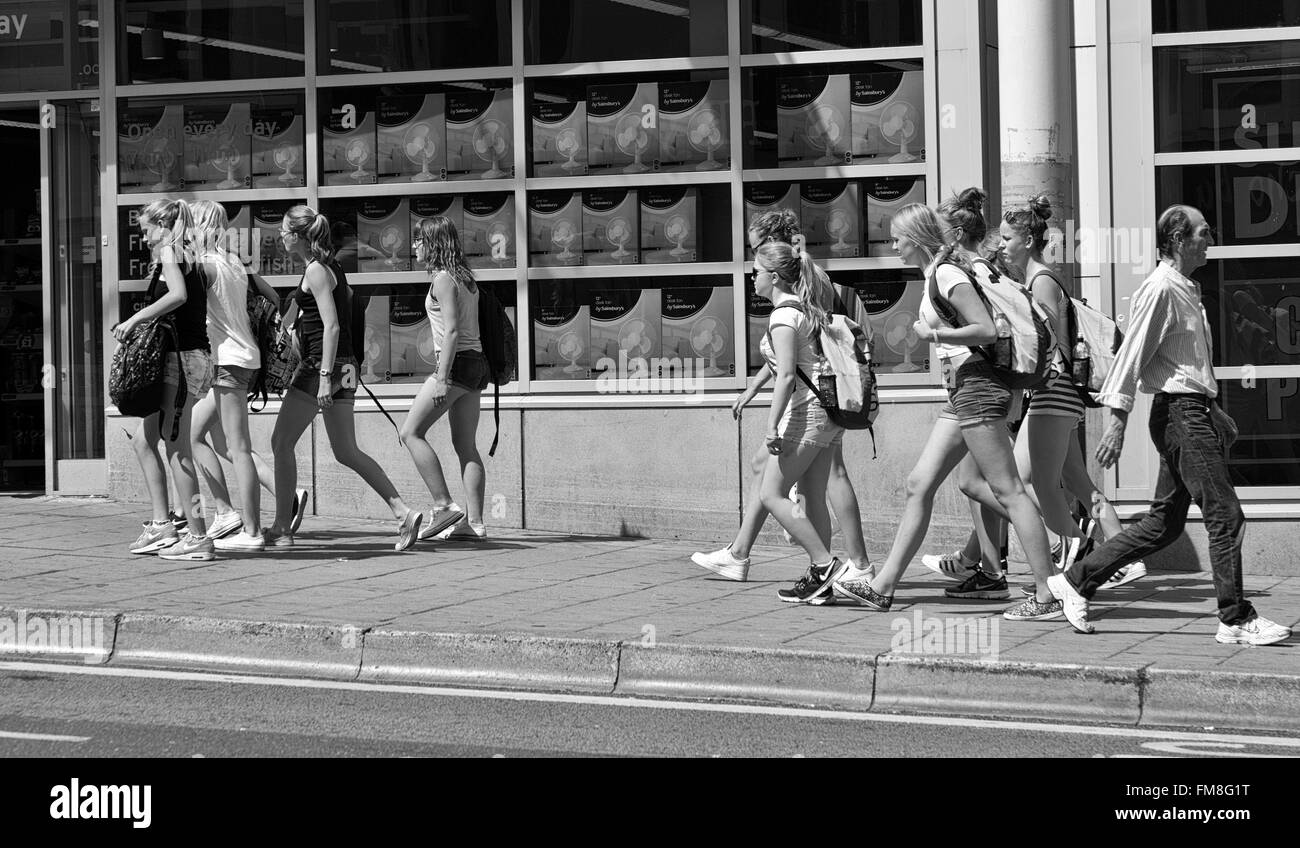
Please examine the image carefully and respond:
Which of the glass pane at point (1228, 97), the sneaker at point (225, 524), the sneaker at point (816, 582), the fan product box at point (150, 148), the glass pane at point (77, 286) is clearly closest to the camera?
the sneaker at point (816, 582)

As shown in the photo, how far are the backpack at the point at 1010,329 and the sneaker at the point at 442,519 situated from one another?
151 inches

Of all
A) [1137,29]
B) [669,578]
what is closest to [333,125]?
[669,578]

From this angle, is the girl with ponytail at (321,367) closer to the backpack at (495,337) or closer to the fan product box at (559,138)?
the backpack at (495,337)

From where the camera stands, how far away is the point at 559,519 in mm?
11016

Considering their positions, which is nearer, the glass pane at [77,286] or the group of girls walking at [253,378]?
the group of girls walking at [253,378]

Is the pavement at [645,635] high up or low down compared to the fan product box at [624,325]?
down

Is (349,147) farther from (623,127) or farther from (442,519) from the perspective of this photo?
(442,519)

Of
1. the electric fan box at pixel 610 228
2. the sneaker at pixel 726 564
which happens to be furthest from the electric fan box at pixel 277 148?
the sneaker at pixel 726 564

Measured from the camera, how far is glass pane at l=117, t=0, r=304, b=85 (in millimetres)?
11695

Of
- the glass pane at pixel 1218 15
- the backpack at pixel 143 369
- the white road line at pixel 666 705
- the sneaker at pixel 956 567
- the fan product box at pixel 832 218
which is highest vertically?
the glass pane at pixel 1218 15

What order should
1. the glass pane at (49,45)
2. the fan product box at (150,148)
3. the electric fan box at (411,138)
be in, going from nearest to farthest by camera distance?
the electric fan box at (411,138) < the fan product box at (150,148) < the glass pane at (49,45)

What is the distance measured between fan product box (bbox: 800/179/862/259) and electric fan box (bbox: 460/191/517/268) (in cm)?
201

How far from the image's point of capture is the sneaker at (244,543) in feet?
32.0
